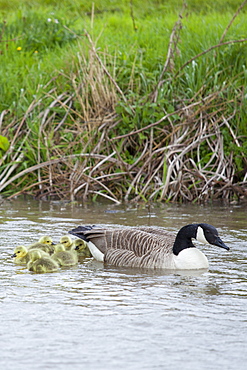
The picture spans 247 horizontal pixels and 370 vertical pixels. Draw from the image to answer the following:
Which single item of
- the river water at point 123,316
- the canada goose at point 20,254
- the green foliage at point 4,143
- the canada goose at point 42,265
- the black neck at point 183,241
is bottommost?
the river water at point 123,316

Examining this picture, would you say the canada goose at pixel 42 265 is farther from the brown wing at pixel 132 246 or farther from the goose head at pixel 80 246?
the goose head at pixel 80 246

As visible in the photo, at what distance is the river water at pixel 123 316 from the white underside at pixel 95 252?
0.24 ft

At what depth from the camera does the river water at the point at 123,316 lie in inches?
151

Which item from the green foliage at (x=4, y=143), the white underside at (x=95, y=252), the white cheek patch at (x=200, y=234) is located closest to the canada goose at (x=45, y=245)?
the white underside at (x=95, y=252)

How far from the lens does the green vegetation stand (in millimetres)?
10367

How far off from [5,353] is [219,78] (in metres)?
8.25

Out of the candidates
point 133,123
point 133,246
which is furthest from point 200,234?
point 133,123

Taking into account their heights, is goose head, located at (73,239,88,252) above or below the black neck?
below

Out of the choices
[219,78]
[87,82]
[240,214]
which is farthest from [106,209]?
[219,78]

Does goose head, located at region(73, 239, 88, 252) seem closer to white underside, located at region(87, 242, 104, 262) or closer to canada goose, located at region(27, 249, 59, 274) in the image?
white underside, located at region(87, 242, 104, 262)

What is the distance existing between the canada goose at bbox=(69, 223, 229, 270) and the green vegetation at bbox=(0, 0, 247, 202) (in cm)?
347

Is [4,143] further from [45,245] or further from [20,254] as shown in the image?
[20,254]

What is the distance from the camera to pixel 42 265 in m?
5.89

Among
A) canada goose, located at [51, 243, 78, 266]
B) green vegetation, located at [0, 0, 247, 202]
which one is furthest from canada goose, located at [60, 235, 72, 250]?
green vegetation, located at [0, 0, 247, 202]
